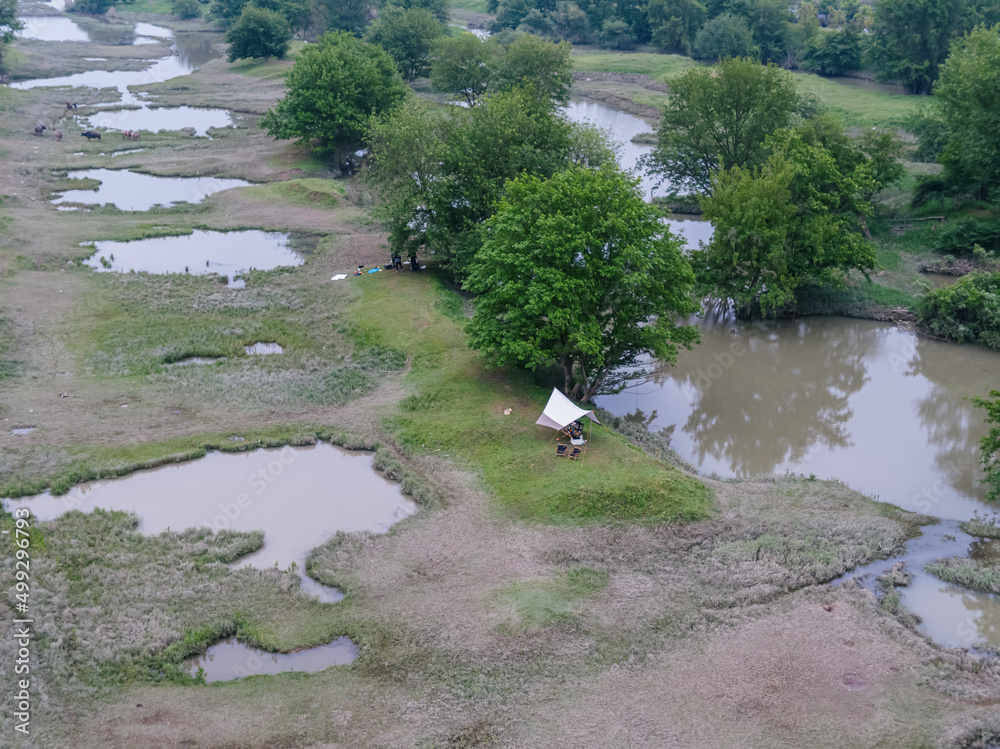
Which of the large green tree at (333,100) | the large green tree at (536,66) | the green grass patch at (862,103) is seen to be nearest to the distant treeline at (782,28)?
the green grass patch at (862,103)

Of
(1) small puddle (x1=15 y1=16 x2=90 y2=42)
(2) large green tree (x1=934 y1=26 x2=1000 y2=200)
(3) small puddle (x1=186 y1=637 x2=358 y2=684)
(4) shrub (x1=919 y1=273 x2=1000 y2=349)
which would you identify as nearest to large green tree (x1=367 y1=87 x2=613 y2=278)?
(4) shrub (x1=919 y1=273 x2=1000 y2=349)

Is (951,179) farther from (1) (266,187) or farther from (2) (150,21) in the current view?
(2) (150,21)

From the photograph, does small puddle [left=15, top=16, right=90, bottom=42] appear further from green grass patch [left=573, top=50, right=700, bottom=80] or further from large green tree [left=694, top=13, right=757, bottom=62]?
large green tree [left=694, top=13, right=757, bottom=62]

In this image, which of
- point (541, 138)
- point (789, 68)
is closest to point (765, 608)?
point (541, 138)

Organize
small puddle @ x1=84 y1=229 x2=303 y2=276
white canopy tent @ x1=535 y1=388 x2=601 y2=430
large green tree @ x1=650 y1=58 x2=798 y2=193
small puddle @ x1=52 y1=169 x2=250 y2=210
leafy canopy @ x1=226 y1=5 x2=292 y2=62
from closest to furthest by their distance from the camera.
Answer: white canopy tent @ x1=535 y1=388 x2=601 y2=430
small puddle @ x1=84 y1=229 x2=303 y2=276
large green tree @ x1=650 y1=58 x2=798 y2=193
small puddle @ x1=52 y1=169 x2=250 y2=210
leafy canopy @ x1=226 y1=5 x2=292 y2=62

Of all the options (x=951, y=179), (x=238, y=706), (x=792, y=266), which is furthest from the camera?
(x=951, y=179)
